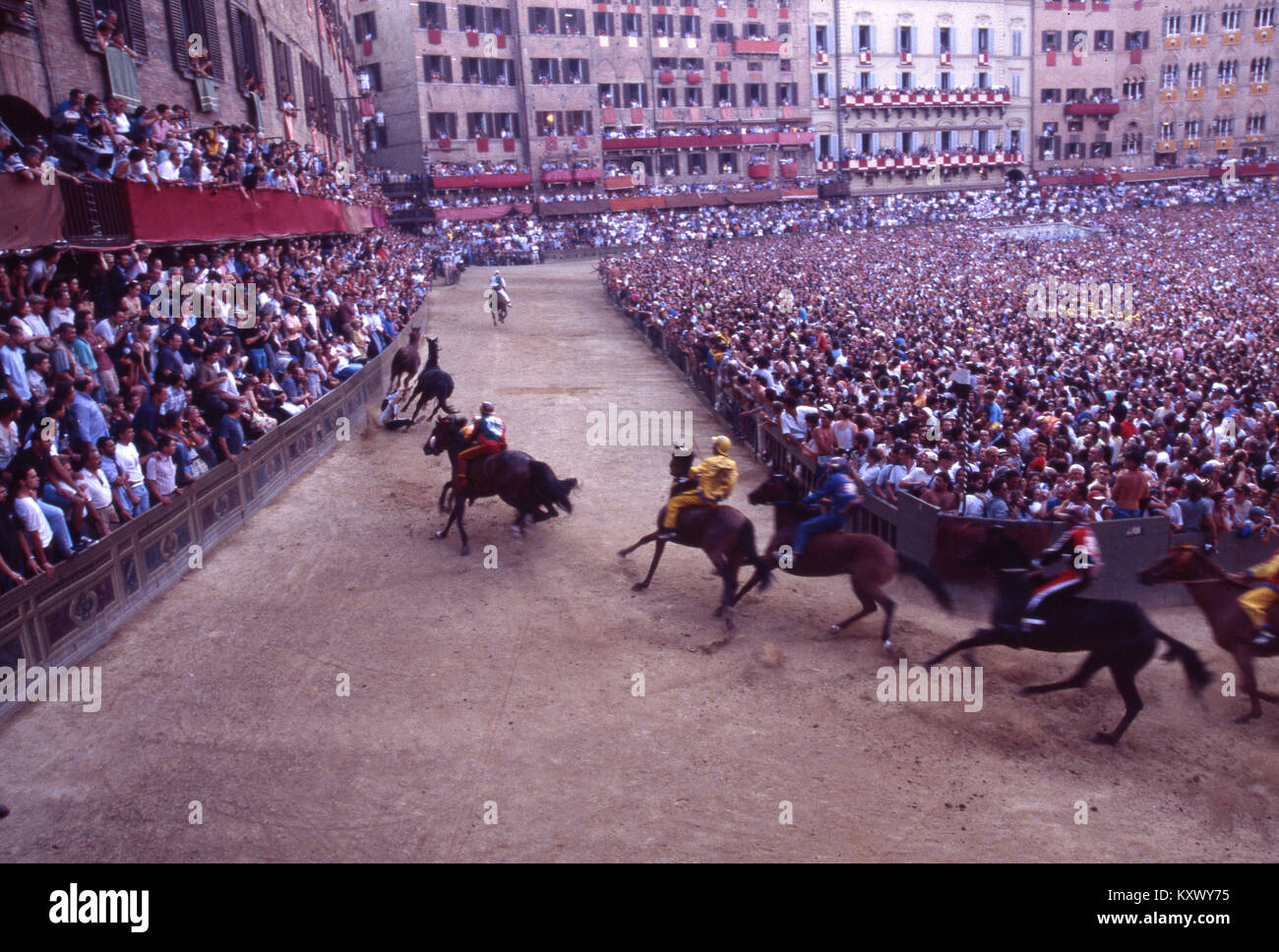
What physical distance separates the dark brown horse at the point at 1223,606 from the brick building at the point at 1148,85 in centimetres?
6994

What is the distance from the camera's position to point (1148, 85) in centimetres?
6856

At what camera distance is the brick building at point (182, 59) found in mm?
13977

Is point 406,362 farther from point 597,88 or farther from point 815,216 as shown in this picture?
point 597,88

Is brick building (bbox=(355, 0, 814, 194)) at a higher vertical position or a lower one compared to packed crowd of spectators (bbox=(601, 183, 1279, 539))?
higher

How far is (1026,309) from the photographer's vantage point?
88.9 feet

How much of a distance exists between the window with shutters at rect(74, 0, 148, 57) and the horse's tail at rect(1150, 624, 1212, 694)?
17262mm

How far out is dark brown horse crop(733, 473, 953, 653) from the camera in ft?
29.5

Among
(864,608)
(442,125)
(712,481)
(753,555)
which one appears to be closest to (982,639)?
(864,608)

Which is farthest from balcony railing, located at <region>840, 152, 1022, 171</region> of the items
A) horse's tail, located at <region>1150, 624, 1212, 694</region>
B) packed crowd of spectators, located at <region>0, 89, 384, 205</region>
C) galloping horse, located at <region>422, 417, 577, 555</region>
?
horse's tail, located at <region>1150, 624, 1212, 694</region>

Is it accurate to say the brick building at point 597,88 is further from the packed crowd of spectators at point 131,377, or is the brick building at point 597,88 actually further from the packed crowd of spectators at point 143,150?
the packed crowd of spectators at point 131,377

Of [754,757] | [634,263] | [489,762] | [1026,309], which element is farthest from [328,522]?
[634,263]

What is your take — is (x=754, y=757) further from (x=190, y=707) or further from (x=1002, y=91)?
(x=1002, y=91)

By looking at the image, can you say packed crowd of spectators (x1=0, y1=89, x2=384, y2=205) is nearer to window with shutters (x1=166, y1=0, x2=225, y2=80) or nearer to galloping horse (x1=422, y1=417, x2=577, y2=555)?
window with shutters (x1=166, y1=0, x2=225, y2=80)

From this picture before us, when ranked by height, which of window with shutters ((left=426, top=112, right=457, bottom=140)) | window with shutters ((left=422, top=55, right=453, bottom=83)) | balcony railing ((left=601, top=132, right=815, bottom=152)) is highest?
window with shutters ((left=422, top=55, right=453, bottom=83))
